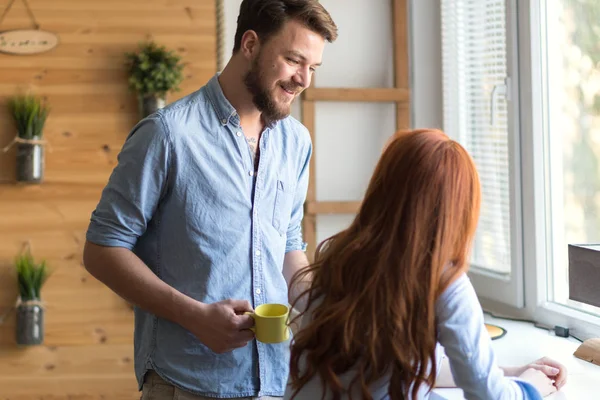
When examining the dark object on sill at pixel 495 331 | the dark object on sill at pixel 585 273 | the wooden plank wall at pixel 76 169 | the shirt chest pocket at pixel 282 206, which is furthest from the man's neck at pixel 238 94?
the wooden plank wall at pixel 76 169

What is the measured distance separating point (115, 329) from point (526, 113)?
1831 millimetres

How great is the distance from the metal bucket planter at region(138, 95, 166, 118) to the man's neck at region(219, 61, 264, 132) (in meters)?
1.36

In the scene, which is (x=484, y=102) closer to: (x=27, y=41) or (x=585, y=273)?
(x=585, y=273)

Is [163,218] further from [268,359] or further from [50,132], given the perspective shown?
[50,132]

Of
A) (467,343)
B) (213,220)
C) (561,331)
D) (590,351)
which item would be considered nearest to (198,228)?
(213,220)

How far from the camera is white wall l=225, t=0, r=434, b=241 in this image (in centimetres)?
331

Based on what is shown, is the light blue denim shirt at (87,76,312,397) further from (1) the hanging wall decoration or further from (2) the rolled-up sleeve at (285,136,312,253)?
(1) the hanging wall decoration

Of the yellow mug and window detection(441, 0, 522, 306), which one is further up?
window detection(441, 0, 522, 306)

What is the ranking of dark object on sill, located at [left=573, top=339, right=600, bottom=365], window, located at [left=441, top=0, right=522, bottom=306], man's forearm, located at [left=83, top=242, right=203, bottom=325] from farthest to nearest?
window, located at [left=441, top=0, right=522, bottom=306]
dark object on sill, located at [left=573, top=339, right=600, bottom=365]
man's forearm, located at [left=83, top=242, right=203, bottom=325]

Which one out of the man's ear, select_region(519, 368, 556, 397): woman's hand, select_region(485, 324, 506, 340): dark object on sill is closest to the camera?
select_region(519, 368, 556, 397): woman's hand

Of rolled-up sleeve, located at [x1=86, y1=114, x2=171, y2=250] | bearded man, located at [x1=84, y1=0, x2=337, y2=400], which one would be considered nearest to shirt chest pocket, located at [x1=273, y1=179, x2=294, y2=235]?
bearded man, located at [x1=84, y1=0, x2=337, y2=400]

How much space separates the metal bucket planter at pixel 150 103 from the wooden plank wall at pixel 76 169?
0.08 metres

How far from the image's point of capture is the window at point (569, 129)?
2.49 metres

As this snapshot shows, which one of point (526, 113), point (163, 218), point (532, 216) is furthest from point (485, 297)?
point (163, 218)
